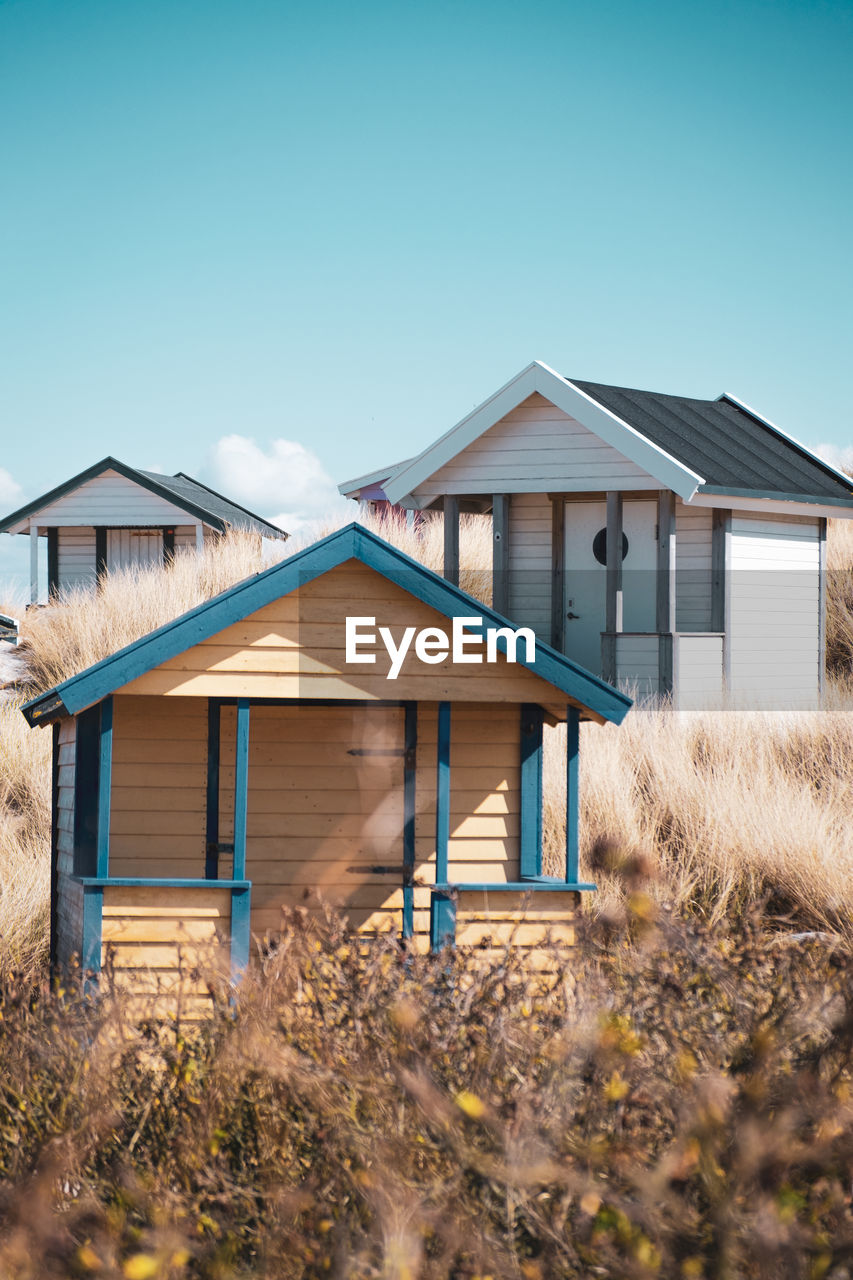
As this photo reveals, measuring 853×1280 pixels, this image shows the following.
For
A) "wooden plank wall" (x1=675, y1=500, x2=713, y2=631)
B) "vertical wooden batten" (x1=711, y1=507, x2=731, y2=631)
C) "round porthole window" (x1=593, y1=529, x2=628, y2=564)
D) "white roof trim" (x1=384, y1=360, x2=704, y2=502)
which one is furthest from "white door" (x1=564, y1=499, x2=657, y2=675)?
"white roof trim" (x1=384, y1=360, x2=704, y2=502)

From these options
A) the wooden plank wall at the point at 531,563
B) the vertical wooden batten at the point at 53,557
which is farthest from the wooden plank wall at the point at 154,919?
the vertical wooden batten at the point at 53,557

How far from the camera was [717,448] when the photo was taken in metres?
18.2

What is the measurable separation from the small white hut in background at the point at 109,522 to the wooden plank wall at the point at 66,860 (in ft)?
61.6

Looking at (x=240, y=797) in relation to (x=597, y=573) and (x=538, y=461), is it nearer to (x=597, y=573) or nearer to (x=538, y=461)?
(x=538, y=461)

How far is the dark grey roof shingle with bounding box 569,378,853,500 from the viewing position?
1712cm

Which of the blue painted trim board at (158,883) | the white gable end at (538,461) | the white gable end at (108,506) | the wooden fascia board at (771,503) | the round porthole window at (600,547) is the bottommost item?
the blue painted trim board at (158,883)

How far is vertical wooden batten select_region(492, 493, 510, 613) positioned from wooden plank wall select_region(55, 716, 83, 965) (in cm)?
991

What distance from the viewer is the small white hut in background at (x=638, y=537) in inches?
648

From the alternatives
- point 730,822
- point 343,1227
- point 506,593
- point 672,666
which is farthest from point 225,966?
point 506,593

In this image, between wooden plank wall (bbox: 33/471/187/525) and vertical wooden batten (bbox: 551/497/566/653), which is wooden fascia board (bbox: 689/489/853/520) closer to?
vertical wooden batten (bbox: 551/497/566/653)

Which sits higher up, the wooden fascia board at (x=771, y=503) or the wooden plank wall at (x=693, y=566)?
the wooden fascia board at (x=771, y=503)

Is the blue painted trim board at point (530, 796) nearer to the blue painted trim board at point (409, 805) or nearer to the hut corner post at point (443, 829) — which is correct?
the blue painted trim board at point (409, 805)

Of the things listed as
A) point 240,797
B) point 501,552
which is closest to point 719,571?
point 501,552

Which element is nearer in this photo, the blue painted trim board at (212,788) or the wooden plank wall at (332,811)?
the blue painted trim board at (212,788)
